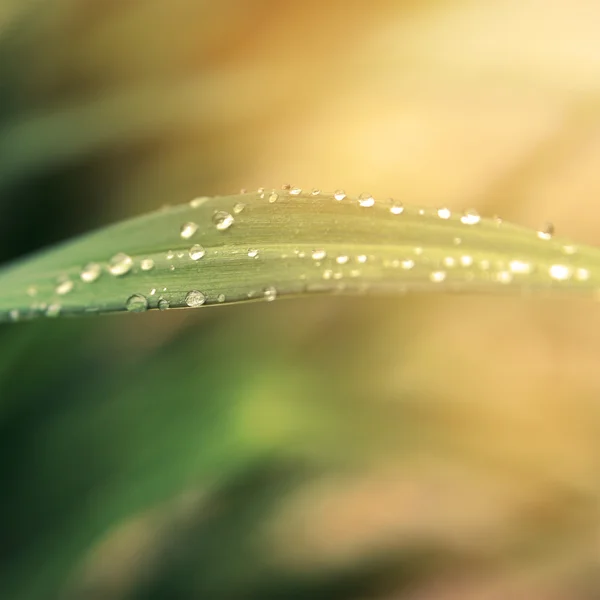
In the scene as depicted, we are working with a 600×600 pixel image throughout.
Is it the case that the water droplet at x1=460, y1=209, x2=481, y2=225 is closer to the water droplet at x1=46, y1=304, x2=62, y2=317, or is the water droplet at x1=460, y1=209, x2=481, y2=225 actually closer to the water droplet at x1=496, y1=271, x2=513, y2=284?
the water droplet at x1=496, y1=271, x2=513, y2=284

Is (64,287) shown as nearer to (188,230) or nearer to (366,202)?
(188,230)

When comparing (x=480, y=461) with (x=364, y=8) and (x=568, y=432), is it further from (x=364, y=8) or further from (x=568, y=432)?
(x=364, y=8)

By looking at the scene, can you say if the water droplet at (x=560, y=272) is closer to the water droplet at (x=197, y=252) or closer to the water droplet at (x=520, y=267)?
the water droplet at (x=520, y=267)

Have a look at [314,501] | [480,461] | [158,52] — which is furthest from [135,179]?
[480,461]

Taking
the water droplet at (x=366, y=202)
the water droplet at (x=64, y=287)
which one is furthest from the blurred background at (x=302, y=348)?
the water droplet at (x=366, y=202)

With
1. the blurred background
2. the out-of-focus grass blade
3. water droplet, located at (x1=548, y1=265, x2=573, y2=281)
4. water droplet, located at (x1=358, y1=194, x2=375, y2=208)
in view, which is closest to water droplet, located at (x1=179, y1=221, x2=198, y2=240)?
the out-of-focus grass blade

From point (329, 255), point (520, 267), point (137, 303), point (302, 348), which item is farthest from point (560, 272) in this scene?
point (302, 348)
